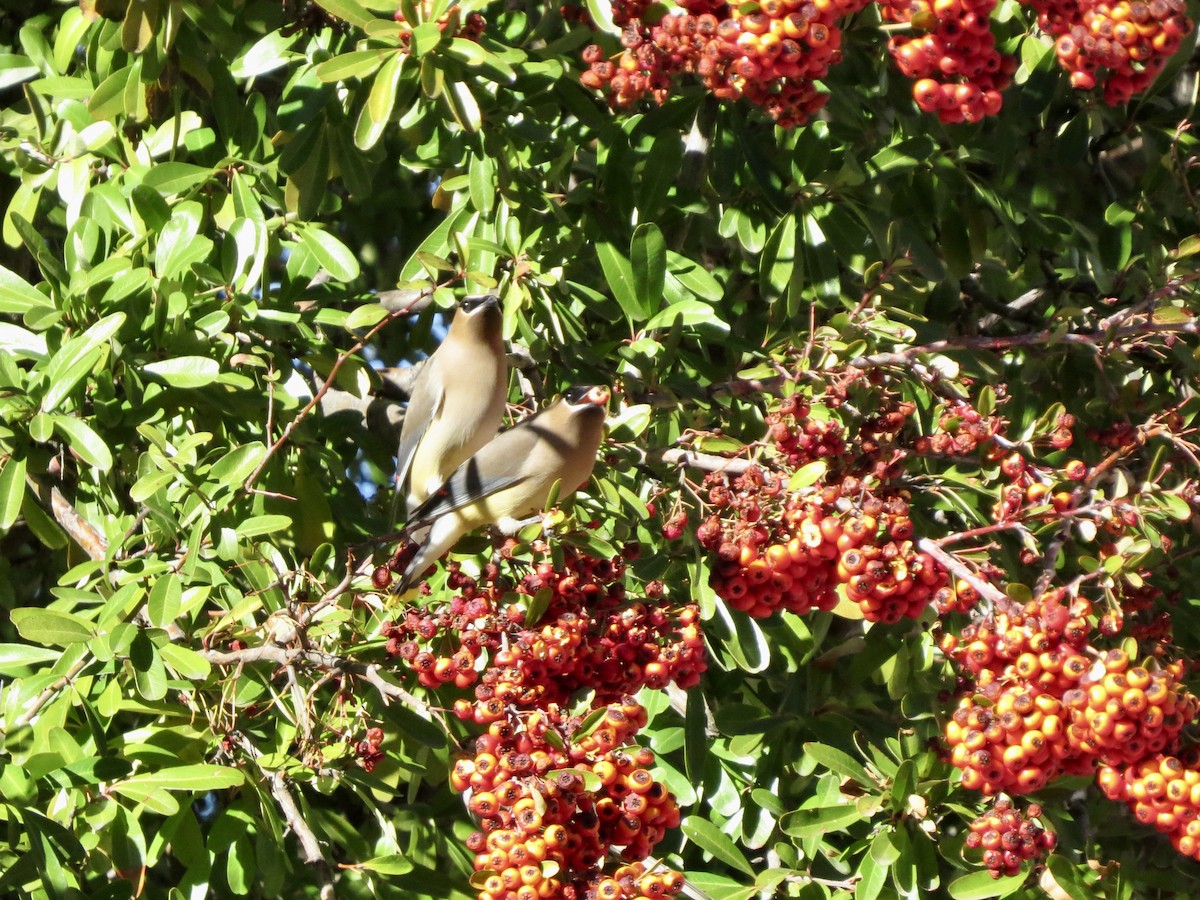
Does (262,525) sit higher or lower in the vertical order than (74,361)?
lower

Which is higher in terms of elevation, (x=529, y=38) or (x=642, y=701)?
(x=529, y=38)

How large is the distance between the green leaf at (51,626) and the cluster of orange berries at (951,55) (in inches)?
74.5

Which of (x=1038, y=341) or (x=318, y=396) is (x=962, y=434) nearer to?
(x=1038, y=341)

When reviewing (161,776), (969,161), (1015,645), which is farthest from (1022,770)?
(969,161)

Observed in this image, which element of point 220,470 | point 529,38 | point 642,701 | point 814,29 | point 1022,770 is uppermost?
point 814,29

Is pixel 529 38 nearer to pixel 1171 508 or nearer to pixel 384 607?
pixel 384 607

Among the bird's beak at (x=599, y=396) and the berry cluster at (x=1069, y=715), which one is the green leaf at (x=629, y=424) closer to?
the bird's beak at (x=599, y=396)

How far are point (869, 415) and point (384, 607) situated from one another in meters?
1.05

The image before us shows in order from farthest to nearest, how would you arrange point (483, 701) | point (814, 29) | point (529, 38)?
point (529, 38), point (814, 29), point (483, 701)

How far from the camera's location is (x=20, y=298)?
10.1ft

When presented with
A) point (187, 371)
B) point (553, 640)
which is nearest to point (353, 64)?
point (187, 371)

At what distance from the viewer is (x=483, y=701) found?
2283 millimetres

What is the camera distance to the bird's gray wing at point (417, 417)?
12.7ft

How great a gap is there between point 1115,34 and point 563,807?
1.61m
